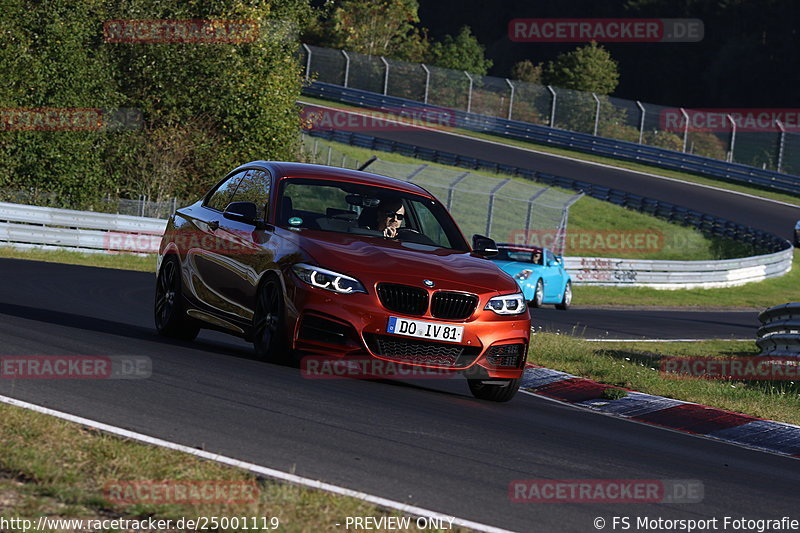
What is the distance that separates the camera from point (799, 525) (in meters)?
5.95

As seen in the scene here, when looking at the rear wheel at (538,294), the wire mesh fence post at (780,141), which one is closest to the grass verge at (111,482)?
the rear wheel at (538,294)

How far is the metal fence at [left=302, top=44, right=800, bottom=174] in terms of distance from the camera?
54312 millimetres

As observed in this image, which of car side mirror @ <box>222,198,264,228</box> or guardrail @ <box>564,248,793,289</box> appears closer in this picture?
car side mirror @ <box>222,198,264,228</box>

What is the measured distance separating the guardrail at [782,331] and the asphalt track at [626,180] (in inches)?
1173

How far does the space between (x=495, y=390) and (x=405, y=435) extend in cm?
267

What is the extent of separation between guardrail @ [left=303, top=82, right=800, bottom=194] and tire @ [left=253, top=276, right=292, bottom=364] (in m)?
47.3

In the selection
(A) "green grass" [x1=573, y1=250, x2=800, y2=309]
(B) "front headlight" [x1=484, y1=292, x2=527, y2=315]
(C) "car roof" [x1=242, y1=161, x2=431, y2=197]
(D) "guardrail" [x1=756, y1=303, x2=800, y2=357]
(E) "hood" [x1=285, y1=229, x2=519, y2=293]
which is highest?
(C) "car roof" [x1=242, y1=161, x2=431, y2=197]

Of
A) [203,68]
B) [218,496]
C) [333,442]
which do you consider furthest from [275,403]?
[203,68]

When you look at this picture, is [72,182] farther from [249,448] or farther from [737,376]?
[249,448]

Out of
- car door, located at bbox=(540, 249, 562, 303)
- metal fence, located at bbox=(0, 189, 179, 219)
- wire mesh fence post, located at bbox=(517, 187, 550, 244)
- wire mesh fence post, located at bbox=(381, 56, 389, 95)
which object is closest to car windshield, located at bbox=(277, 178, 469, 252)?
car door, located at bbox=(540, 249, 562, 303)

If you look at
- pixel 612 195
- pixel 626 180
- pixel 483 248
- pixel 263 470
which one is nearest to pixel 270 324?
pixel 483 248

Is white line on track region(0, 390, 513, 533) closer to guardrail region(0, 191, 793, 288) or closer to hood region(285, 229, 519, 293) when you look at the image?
hood region(285, 229, 519, 293)

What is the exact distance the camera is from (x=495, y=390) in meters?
9.72

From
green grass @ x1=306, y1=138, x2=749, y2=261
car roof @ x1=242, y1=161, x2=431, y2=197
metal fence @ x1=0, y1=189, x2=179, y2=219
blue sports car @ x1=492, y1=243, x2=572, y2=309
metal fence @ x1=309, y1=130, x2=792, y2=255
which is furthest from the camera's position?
metal fence @ x1=309, y1=130, x2=792, y2=255
